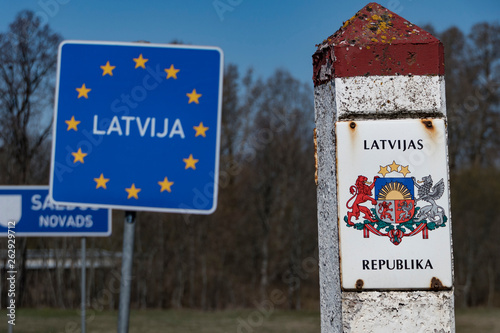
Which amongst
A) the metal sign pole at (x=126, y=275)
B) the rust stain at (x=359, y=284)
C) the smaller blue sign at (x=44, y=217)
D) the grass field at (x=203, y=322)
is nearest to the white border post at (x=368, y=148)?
the rust stain at (x=359, y=284)

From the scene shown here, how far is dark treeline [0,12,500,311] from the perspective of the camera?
31.9m

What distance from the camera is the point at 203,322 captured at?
65.1 feet

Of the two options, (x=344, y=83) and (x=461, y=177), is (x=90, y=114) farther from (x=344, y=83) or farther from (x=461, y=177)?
(x=461, y=177)

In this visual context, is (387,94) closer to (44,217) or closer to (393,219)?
(393,219)

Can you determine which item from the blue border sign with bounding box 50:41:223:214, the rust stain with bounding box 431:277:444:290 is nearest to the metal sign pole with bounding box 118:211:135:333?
the blue border sign with bounding box 50:41:223:214

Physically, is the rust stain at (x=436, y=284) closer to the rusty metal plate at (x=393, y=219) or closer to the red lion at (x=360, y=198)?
the rusty metal plate at (x=393, y=219)

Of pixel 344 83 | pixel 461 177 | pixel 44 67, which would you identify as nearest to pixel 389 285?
pixel 344 83

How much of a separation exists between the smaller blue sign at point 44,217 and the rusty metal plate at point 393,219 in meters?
6.11

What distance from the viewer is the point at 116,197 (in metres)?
2.67

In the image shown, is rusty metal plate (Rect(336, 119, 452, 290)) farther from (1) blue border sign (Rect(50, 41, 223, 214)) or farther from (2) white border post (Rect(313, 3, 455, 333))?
(1) blue border sign (Rect(50, 41, 223, 214))

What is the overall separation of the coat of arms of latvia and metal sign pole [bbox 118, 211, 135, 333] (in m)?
0.85

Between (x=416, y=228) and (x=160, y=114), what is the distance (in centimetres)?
106

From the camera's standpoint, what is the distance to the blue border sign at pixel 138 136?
2668 millimetres

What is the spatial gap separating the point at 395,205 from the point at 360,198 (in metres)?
0.13
